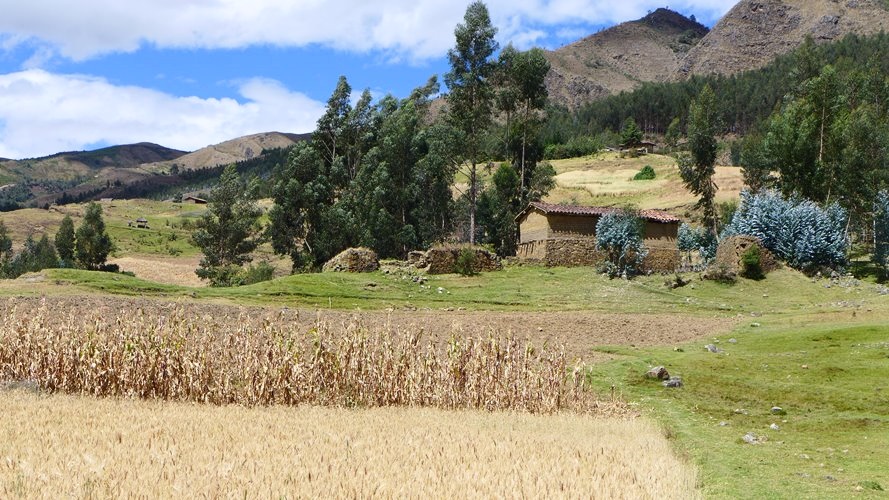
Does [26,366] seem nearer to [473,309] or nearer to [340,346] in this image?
[340,346]

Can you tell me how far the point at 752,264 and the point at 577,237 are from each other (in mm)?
13113

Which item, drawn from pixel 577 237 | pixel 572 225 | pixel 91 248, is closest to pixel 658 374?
pixel 572 225

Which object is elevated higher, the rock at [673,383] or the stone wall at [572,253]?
the stone wall at [572,253]

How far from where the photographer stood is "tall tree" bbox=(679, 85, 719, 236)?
6359cm

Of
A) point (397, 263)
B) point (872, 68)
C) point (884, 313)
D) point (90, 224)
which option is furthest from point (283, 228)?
point (872, 68)

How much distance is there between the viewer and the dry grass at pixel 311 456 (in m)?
6.35

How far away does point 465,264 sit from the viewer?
4684cm

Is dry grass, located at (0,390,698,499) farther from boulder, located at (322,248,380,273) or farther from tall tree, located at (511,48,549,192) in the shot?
tall tree, located at (511,48,549,192)

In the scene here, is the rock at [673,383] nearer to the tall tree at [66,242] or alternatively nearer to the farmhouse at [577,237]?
the farmhouse at [577,237]

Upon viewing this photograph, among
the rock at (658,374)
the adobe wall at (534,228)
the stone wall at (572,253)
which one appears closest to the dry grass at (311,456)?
the rock at (658,374)

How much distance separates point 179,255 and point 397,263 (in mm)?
64608

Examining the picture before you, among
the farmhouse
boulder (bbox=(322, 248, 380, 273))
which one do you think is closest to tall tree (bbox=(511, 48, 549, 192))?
the farmhouse

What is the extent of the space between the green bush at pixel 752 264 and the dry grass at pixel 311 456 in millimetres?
36516

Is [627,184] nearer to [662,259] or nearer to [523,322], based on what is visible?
[662,259]
